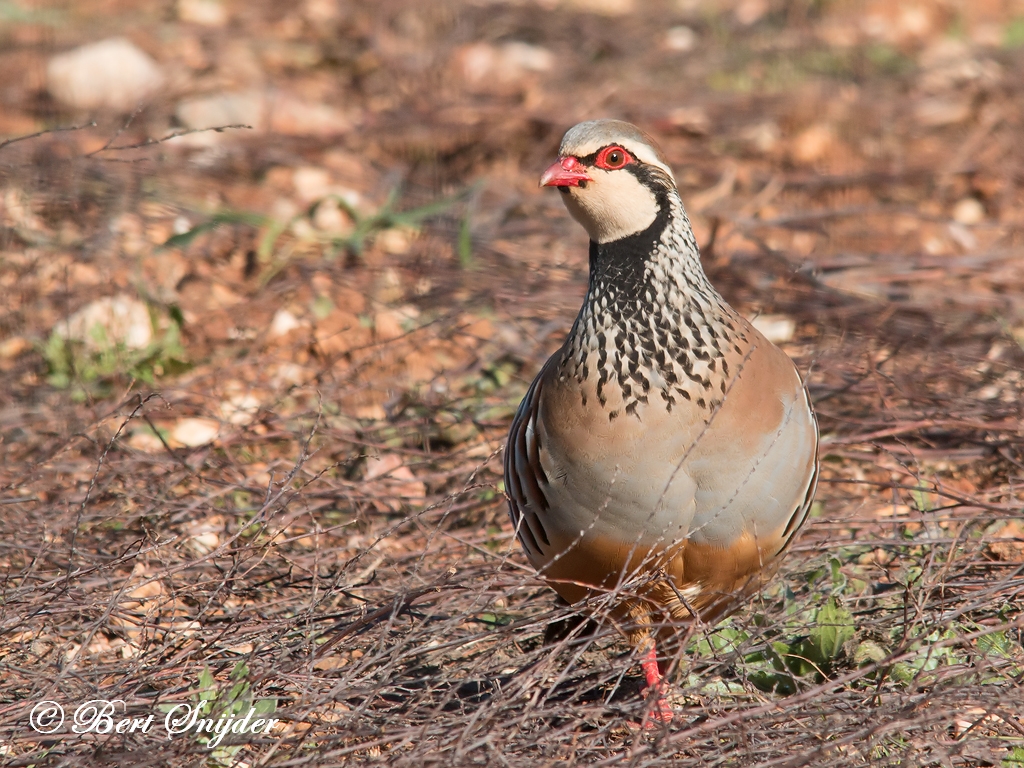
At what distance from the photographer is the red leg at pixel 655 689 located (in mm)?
2391

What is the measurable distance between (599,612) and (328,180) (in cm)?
402

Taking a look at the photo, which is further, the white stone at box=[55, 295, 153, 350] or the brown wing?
A: the white stone at box=[55, 295, 153, 350]

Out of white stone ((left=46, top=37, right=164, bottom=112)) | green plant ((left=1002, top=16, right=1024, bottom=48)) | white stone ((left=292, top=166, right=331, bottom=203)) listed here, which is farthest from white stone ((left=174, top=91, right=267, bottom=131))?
green plant ((left=1002, top=16, right=1024, bottom=48))

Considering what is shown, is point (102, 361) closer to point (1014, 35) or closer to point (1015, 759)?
point (1015, 759)

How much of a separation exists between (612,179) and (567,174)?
11 cm

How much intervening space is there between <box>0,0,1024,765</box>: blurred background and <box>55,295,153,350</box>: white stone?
0.02m

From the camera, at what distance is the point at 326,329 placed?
4941mm

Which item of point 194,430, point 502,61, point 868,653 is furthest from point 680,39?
point 868,653

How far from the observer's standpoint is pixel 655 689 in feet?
7.98

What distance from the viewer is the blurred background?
268cm

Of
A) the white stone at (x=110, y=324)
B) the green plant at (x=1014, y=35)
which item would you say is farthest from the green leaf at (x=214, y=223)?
the green plant at (x=1014, y=35)

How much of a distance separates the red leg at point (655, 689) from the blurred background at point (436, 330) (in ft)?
0.30

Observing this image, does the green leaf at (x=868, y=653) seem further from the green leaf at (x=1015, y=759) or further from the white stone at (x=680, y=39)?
the white stone at (x=680, y=39)

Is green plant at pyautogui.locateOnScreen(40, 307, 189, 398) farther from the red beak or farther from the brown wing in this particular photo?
the red beak
